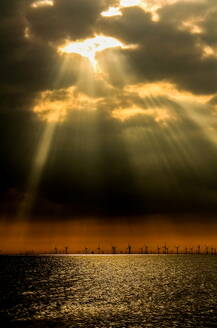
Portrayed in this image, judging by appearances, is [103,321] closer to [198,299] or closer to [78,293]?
[198,299]

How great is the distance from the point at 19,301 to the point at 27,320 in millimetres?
29115

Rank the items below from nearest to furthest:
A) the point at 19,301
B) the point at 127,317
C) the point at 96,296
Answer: the point at 127,317 → the point at 19,301 → the point at 96,296

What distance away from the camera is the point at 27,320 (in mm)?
79062

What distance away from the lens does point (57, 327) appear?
2832 inches

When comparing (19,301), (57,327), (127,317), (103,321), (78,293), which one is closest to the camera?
(57,327)

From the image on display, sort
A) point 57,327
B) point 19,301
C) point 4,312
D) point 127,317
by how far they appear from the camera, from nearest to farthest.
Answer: point 57,327
point 127,317
point 4,312
point 19,301

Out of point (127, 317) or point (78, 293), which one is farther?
point (78, 293)

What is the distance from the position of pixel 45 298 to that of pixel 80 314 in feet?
96.6

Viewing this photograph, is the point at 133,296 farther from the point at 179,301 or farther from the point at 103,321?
the point at 103,321

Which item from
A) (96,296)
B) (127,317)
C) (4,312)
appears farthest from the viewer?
(96,296)

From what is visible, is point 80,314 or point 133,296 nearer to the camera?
point 80,314

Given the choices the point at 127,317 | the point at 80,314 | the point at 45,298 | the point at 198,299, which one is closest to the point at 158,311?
the point at 127,317

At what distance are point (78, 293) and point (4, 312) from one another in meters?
41.5

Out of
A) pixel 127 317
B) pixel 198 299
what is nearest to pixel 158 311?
pixel 127 317
